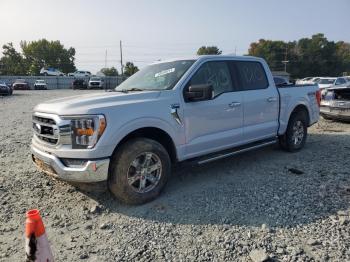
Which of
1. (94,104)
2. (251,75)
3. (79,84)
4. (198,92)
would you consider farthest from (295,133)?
(79,84)

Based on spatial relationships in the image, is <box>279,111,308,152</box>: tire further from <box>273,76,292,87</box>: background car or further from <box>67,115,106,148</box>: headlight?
<box>67,115,106,148</box>: headlight

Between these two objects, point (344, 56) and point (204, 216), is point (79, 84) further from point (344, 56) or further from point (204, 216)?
point (344, 56)

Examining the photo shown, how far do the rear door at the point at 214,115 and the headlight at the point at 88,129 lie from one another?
127 cm

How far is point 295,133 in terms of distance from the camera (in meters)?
6.67

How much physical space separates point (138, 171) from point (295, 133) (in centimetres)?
388

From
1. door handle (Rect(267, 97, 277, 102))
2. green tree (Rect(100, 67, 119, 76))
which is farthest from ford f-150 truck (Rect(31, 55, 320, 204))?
green tree (Rect(100, 67, 119, 76))

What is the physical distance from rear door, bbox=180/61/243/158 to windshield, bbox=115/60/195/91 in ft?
0.75

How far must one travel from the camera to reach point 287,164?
19.1 ft

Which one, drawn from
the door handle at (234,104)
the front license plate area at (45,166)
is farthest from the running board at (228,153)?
the front license plate area at (45,166)

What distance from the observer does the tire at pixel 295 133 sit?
6.52m

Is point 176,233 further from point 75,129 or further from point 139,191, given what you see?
point 75,129

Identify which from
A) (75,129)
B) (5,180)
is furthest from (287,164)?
(5,180)

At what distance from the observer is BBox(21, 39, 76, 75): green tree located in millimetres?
94438

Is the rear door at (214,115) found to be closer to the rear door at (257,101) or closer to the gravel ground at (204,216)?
the rear door at (257,101)
